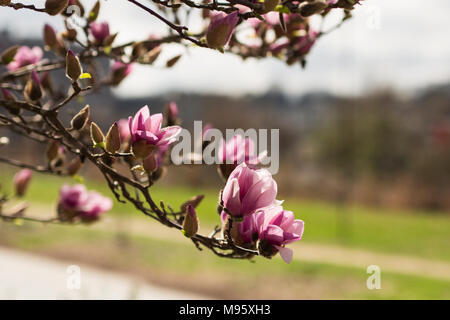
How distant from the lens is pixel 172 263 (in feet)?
26.1

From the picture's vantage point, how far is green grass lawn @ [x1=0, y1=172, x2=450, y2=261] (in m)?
10.2

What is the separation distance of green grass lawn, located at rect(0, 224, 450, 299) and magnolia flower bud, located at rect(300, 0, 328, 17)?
5255 millimetres

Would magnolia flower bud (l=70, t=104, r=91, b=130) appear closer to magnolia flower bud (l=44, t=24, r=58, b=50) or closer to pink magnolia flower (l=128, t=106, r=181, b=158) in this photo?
pink magnolia flower (l=128, t=106, r=181, b=158)

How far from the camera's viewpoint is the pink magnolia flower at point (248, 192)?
1001 millimetres

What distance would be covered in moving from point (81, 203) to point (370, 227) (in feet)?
38.3

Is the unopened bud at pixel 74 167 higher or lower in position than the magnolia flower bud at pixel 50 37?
lower

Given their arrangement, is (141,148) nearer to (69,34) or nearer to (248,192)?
(248,192)

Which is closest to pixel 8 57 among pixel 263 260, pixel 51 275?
pixel 51 275

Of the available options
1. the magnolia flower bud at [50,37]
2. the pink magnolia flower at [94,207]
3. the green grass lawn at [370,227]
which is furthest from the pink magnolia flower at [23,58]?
the green grass lawn at [370,227]

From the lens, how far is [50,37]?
5.55ft

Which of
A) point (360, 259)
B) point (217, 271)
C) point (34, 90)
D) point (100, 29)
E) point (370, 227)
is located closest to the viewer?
point (34, 90)

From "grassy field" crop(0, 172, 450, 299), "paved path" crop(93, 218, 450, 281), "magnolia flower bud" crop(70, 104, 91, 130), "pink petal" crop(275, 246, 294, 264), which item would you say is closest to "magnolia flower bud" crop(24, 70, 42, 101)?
"magnolia flower bud" crop(70, 104, 91, 130)

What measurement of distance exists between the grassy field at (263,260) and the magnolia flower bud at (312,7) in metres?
5.19

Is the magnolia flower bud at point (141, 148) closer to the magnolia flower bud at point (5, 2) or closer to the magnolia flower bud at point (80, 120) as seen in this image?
the magnolia flower bud at point (80, 120)
